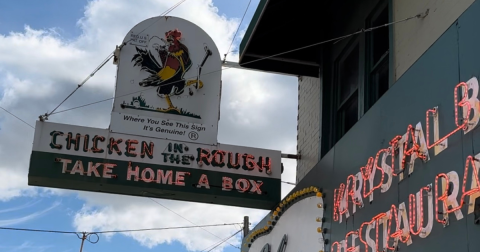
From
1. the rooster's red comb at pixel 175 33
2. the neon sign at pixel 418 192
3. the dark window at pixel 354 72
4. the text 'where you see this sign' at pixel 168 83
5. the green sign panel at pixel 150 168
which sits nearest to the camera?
the neon sign at pixel 418 192

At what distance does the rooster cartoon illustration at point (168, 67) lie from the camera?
1080 centimetres

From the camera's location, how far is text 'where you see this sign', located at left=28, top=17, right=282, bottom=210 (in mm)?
10078

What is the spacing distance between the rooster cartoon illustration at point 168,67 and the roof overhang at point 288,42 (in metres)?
1.02

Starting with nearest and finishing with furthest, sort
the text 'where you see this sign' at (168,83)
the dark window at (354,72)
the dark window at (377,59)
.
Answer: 1. the dark window at (377,59)
2. the dark window at (354,72)
3. the text 'where you see this sign' at (168,83)

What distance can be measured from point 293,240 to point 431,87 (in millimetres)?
4328

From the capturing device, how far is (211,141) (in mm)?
10656

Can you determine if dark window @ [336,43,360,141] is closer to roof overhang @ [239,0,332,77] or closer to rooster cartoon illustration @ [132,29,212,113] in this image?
Result: roof overhang @ [239,0,332,77]

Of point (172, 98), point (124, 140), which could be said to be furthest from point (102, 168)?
point (172, 98)

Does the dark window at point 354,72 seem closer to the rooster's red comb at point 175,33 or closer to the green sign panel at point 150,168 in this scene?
the green sign panel at point 150,168

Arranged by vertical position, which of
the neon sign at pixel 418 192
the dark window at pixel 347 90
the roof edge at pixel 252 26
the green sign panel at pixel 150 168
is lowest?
the neon sign at pixel 418 192

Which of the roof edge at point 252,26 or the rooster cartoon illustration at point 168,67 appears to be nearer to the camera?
the roof edge at point 252,26

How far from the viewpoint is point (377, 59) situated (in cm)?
953

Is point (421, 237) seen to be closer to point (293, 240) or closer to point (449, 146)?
point (449, 146)

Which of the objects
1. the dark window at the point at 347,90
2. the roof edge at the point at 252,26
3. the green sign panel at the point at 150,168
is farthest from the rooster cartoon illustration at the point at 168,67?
the dark window at the point at 347,90
